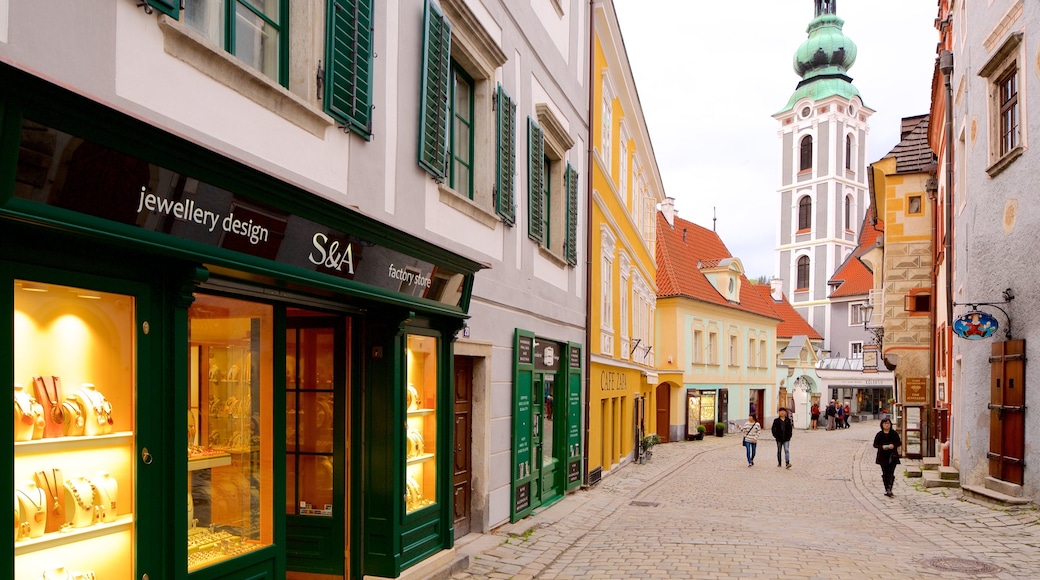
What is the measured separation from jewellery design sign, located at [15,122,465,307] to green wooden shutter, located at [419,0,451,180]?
1.88 m

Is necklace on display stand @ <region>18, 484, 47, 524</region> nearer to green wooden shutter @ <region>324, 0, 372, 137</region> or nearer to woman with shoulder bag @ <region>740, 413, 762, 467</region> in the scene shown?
green wooden shutter @ <region>324, 0, 372, 137</region>

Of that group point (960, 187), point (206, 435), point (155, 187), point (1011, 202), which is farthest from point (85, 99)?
point (960, 187)

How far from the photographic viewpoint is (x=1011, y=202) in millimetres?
13344

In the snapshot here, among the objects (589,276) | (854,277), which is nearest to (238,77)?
(589,276)

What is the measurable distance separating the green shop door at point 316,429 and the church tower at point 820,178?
6514 centimetres

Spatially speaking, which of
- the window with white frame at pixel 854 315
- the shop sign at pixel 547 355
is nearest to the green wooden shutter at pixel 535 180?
the shop sign at pixel 547 355

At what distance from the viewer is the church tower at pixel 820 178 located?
232ft

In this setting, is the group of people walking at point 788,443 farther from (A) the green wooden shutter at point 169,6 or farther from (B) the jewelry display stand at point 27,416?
(B) the jewelry display stand at point 27,416

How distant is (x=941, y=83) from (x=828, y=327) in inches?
1946

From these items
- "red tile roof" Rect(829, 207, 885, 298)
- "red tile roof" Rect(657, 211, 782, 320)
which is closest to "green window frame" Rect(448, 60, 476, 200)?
"red tile roof" Rect(657, 211, 782, 320)

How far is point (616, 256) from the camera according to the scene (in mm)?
20094

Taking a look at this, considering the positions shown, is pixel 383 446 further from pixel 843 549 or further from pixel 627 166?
pixel 627 166

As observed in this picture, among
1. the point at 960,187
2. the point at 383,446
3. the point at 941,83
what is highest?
the point at 941,83

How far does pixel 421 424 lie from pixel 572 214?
6878 millimetres
